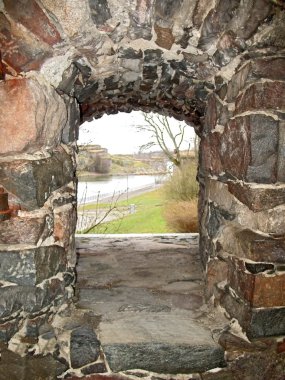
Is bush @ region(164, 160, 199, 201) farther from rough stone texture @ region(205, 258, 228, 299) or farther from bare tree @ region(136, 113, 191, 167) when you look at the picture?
rough stone texture @ region(205, 258, 228, 299)

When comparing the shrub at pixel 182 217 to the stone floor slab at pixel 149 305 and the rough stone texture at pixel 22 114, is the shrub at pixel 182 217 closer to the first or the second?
the stone floor slab at pixel 149 305

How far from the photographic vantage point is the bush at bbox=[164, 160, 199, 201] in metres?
6.40

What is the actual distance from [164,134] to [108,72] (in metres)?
6.57

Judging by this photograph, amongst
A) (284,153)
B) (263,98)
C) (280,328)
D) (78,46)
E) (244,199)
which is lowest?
(280,328)

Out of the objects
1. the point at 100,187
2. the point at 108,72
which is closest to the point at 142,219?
the point at 100,187

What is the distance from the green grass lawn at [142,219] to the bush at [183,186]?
0.40 meters

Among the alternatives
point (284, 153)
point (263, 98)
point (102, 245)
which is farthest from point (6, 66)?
point (102, 245)

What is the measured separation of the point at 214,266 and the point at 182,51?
1373mm

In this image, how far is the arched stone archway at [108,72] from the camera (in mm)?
1719

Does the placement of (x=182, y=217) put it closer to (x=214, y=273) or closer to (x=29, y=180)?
(x=214, y=273)

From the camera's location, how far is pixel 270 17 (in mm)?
1733

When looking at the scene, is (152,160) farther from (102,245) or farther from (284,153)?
(284,153)

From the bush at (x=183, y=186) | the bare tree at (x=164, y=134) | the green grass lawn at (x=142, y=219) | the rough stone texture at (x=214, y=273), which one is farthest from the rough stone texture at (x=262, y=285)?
the bare tree at (x=164, y=134)

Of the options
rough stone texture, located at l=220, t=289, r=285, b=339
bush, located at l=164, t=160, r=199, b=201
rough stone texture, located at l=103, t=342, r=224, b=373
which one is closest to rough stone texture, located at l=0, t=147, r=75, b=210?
rough stone texture, located at l=103, t=342, r=224, b=373
